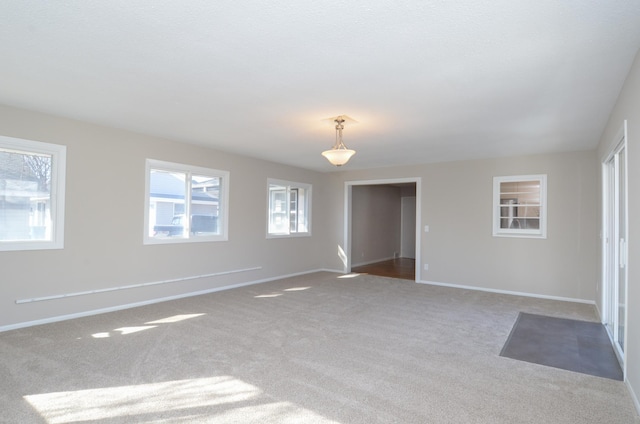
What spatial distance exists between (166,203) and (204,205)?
665 mm

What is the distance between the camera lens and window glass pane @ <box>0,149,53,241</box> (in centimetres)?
374

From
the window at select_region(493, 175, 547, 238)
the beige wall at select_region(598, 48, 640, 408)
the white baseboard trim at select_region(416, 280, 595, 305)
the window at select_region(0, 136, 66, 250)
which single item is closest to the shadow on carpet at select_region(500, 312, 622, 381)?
the beige wall at select_region(598, 48, 640, 408)

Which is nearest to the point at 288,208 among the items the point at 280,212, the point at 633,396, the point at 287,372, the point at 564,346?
the point at 280,212

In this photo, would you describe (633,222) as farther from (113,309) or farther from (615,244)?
(113,309)

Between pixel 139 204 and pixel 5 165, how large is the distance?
4.77 feet

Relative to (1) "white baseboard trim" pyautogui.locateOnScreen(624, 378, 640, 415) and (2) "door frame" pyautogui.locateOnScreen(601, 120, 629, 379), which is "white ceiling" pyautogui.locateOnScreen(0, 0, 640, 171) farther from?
(1) "white baseboard trim" pyautogui.locateOnScreen(624, 378, 640, 415)

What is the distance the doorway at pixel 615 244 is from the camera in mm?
3119

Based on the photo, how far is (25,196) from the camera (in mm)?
3879

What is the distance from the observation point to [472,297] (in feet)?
Result: 18.6

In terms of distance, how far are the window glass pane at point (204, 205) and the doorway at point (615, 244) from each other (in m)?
5.30

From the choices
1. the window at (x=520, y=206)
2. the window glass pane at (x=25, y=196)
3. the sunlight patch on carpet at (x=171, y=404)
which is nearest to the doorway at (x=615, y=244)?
the window at (x=520, y=206)

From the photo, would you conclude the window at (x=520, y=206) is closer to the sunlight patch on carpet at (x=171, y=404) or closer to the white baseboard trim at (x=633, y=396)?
the white baseboard trim at (x=633, y=396)

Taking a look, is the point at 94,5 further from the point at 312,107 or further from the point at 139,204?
the point at 139,204

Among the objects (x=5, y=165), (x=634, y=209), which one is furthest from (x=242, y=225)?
(x=634, y=209)
